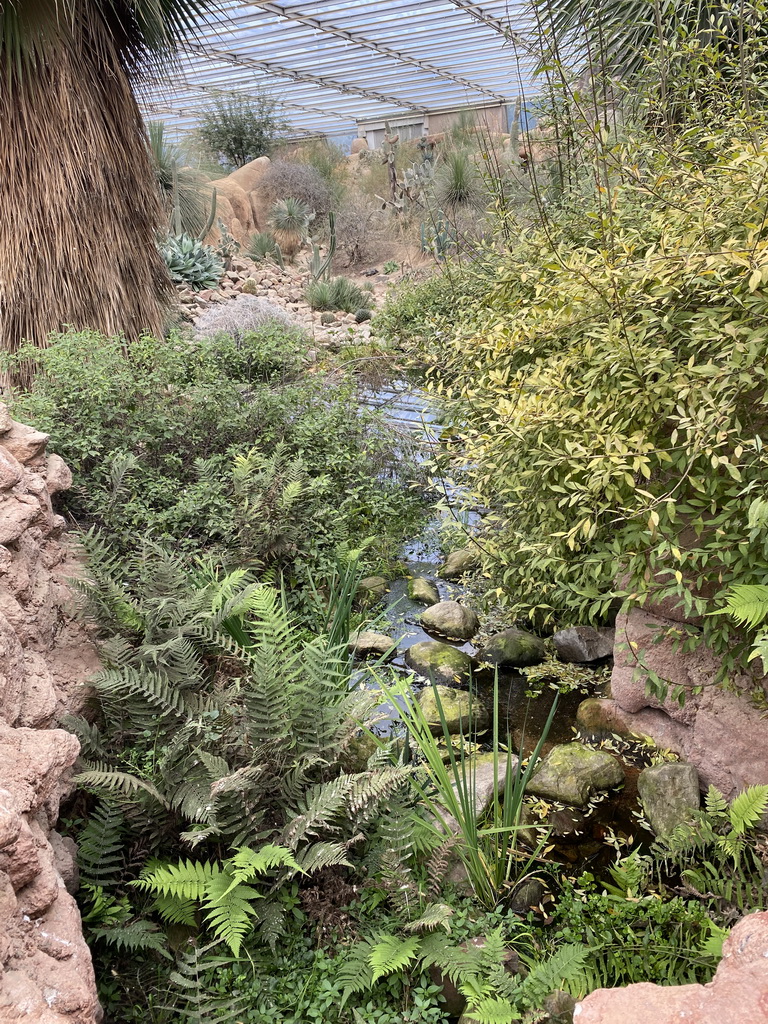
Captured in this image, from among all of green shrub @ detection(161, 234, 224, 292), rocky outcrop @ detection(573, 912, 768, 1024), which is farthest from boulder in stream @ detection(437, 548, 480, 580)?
green shrub @ detection(161, 234, 224, 292)

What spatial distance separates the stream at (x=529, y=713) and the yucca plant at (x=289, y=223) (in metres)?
14.9

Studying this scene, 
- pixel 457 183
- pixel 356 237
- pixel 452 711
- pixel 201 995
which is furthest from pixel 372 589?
pixel 356 237

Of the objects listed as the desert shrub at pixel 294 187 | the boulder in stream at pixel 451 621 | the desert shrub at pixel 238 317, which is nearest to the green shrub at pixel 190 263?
the desert shrub at pixel 238 317

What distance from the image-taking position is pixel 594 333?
2617 mm

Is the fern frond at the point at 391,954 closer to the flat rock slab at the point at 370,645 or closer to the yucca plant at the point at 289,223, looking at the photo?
the flat rock slab at the point at 370,645

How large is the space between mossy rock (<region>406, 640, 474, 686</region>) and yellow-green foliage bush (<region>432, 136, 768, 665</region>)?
2.44 ft

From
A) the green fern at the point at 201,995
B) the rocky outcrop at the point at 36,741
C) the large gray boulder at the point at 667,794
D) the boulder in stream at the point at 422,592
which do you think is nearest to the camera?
the rocky outcrop at the point at 36,741

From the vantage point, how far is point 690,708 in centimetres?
293

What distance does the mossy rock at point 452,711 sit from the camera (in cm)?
337

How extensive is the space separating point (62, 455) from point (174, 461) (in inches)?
23.3

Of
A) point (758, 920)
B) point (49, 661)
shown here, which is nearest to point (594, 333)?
point (758, 920)

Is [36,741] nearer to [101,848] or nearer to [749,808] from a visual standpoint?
[101,848]

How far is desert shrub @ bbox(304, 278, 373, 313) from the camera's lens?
1326 cm

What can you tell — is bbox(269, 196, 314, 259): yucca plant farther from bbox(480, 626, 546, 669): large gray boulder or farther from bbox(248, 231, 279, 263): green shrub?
bbox(480, 626, 546, 669): large gray boulder
